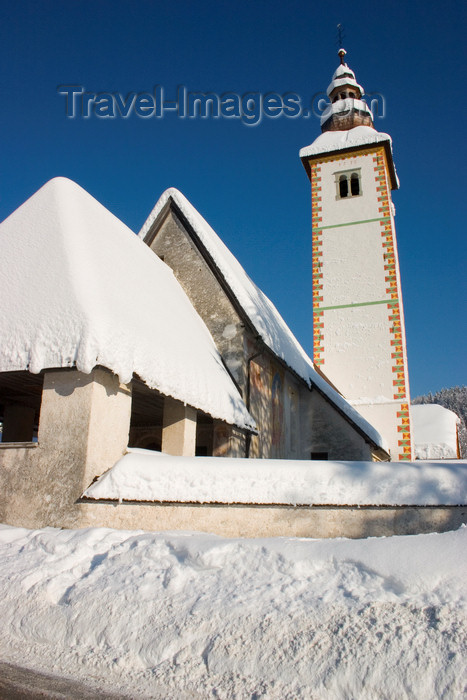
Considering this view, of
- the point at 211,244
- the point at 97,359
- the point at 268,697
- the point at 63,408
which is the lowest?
the point at 268,697

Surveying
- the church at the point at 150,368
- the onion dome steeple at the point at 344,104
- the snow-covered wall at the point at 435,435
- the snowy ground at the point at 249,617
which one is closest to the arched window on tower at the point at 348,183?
the onion dome steeple at the point at 344,104

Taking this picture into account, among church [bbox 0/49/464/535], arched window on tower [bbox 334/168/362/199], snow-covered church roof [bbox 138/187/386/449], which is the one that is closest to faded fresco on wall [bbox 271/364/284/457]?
church [bbox 0/49/464/535]

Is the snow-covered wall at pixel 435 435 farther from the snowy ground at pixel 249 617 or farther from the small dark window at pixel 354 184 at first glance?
the snowy ground at pixel 249 617

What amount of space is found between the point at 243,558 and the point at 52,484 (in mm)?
2995

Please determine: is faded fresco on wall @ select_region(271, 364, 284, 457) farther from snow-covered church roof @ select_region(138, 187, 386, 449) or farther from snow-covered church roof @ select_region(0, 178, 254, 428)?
snow-covered church roof @ select_region(0, 178, 254, 428)

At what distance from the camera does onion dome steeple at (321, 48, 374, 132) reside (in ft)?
76.3

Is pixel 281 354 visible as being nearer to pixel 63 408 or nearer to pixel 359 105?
pixel 63 408

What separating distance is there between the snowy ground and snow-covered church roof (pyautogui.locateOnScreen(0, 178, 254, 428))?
102 inches

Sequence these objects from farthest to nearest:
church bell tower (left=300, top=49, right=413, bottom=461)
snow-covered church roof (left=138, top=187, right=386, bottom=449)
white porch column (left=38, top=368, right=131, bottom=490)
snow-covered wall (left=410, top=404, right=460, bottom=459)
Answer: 1. snow-covered wall (left=410, top=404, right=460, bottom=459)
2. church bell tower (left=300, top=49, right=413, bottom=461)
3. snow-covered church roof (left=138, top=187, right=386, bottom=449)
4. white porch column (left=38, top=368, right=131, bottom=490)

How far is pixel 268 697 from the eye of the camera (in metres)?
2.85

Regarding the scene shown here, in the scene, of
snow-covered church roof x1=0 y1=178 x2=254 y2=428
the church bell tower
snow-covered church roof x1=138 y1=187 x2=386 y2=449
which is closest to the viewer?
snow-covered church roof x1=0 y1=178 x2=254 y2=428

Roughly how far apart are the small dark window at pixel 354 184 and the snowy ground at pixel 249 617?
18.6m

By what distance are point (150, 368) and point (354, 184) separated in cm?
1658

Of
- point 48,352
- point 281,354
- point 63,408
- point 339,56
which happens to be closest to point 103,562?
point 63,408
